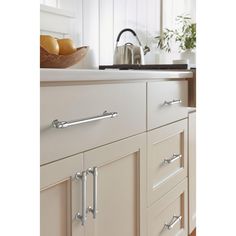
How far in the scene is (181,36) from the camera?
3049 mm

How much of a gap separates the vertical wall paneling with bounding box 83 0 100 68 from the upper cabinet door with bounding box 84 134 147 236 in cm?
81

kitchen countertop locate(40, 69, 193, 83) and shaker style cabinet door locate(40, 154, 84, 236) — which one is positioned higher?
kitchen countertop locate(40, 69, 193, 83)

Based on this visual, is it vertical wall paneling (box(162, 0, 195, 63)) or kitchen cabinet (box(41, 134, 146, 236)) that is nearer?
kitchen cabinet (box(41, 134, 146, 236))

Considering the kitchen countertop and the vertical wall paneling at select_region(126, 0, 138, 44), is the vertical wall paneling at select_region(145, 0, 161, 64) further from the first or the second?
the kitchen countertop

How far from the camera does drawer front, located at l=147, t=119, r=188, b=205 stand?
56.7 inches

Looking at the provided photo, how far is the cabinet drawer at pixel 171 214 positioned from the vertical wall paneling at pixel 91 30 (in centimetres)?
72

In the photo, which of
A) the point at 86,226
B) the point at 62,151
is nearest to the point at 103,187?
the point at 86,226

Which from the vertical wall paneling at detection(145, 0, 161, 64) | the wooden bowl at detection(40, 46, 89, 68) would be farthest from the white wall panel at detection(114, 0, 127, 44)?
the wooden bowl at detection(40, 46, 89, 68)

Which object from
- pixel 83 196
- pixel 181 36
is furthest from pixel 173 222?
pixel 181 36

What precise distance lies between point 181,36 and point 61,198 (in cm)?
233

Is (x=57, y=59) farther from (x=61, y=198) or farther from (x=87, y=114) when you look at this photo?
(x=61, y=198)

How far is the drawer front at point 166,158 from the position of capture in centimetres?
144
